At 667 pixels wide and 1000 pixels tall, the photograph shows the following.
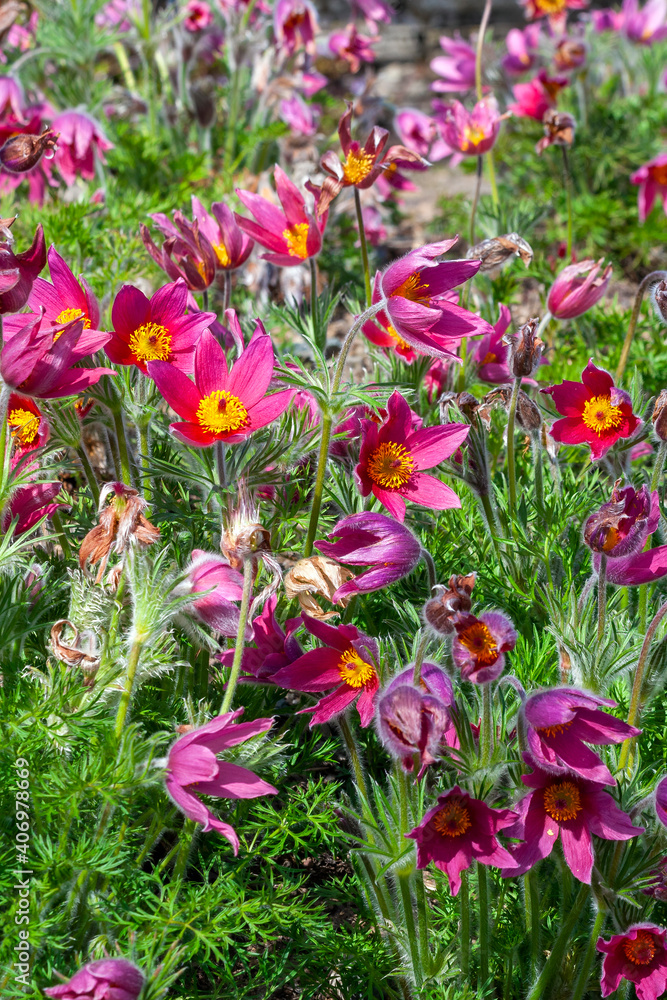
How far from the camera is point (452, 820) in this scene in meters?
1.13

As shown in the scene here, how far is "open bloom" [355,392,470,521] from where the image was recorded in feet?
4.63

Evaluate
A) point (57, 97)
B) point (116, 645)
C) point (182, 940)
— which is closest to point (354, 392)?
point (116, 645)

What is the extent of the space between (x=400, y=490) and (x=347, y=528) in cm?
16

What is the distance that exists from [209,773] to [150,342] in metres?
0.72

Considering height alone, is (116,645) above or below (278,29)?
below

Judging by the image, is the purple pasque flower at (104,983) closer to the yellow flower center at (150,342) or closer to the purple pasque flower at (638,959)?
the purple pasque flower at (638,959)

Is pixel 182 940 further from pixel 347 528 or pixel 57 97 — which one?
pixel 57 97

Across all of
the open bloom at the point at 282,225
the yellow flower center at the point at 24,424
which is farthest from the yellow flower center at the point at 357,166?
the yellow flower center at the point at 24,424

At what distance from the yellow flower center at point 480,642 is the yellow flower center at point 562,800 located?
0.24 m

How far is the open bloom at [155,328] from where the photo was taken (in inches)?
55.3

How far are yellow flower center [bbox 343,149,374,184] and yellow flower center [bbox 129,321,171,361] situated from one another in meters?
0.55

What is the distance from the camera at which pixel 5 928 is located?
105 centimetres

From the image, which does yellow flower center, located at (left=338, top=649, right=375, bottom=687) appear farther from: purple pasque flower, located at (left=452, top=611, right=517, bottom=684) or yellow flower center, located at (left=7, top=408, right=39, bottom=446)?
yellow flower center, located at (left=7, top=408, right=39, bottom=446)

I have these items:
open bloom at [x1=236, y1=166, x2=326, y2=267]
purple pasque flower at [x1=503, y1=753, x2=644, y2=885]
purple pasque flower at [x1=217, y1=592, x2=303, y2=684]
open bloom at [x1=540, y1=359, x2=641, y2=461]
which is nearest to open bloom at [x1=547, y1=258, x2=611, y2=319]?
open bloom at [x1=540, y1=359, x2=641, y2=461]
